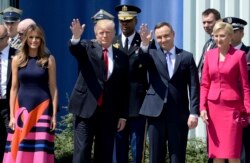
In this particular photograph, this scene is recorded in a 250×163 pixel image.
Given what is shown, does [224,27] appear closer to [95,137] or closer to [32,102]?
[95,137]

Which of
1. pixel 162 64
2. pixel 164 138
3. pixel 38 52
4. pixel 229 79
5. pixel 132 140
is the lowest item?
pixel 132 140

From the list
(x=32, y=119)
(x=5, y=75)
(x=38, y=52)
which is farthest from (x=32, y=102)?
(x=5, y=75)

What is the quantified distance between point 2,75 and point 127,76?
1361mm

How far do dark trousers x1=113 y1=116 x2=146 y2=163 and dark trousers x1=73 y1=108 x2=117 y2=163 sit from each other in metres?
0.56

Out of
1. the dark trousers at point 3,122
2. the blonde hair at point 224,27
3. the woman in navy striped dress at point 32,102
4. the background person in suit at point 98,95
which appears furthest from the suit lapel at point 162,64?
the dark trousers at point 3,122

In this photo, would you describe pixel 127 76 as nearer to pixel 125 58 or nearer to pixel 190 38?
pixel 125 58

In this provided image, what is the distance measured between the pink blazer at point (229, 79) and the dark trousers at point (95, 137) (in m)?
1.00

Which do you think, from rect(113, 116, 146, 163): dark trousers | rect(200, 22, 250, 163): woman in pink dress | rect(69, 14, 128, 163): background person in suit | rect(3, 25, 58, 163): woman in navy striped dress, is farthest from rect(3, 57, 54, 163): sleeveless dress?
rect(200, 22, 250, 163): woman in pink dress

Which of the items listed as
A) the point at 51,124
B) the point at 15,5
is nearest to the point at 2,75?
the point at 51,124

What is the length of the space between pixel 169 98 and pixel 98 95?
758mm

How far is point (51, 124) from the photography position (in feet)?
27.9

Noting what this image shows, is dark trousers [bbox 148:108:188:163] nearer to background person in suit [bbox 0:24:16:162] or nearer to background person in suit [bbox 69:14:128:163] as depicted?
background person in suit [bbox 69:14:128:163]

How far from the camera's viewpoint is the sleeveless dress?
8.41 meters

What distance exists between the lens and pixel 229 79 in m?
8.41
